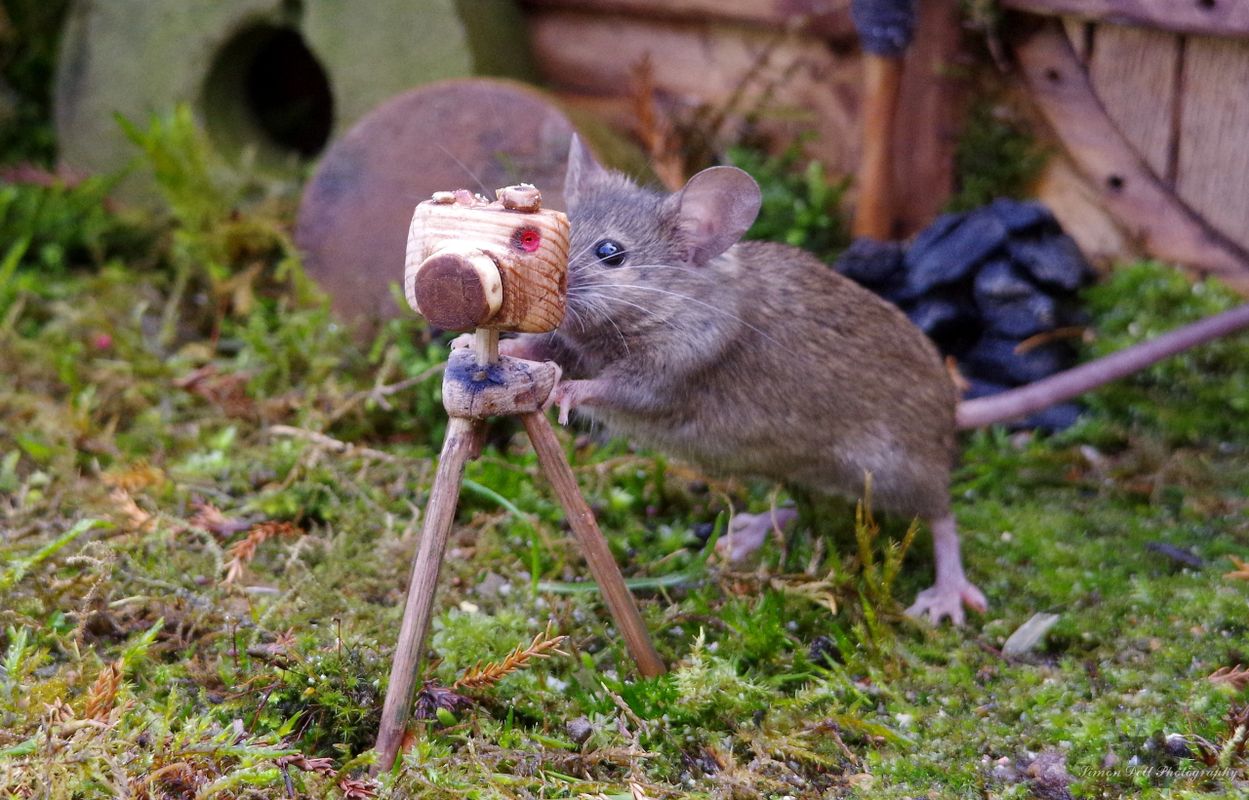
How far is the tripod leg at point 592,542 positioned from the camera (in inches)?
99.3

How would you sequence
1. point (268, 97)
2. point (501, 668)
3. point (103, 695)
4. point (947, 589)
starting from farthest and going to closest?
point (268, 97) → point (947, 589) → point (501, 668) → point (103, 695)

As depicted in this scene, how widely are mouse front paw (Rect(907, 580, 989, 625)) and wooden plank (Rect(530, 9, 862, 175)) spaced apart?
258 cm

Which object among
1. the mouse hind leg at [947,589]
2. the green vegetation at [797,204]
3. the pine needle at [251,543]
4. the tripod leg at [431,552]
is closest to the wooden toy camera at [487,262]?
the tripod leg at [431,552]

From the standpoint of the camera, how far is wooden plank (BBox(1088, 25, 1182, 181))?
177 inches

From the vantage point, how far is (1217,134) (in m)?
4.43

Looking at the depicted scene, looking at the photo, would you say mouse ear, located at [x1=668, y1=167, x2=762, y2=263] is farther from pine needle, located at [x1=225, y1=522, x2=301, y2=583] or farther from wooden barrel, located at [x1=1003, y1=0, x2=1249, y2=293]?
wooden barrel, located at [x1=1003, y1=0, x2=1249, y2=293]

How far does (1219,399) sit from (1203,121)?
1122mm

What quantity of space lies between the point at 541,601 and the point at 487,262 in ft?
4.81

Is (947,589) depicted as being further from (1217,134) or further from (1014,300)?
(1217,134)

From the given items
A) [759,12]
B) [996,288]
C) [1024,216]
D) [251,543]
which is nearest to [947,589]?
[996,288]

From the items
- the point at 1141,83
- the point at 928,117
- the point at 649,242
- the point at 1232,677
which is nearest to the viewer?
the point at 1232,677

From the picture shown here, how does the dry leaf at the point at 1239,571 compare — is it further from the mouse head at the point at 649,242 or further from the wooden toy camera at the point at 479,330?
the wooden toy camera at the point at 479,330

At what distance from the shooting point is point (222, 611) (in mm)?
3186

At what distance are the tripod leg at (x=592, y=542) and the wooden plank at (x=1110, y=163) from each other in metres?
3.20
